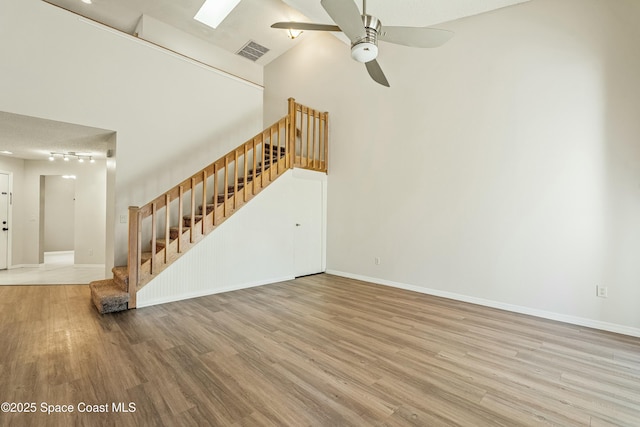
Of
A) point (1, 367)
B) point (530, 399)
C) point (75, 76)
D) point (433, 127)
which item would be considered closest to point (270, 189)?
point (433, 127)

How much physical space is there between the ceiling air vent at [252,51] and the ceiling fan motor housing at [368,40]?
4886mm

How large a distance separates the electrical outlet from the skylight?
21.6ft

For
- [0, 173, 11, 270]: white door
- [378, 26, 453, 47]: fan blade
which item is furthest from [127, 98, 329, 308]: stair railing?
[0, 173, 11, 270]: white door

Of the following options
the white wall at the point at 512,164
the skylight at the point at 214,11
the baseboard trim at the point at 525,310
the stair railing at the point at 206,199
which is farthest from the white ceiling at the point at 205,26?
the baseboard trim at the point at 525,310

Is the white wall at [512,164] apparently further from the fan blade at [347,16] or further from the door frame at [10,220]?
the door frame at [10,220]

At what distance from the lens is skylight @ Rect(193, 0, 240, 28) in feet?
16.3

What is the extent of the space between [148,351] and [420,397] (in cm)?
217

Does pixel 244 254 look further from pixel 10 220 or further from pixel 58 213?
pixel 58 213

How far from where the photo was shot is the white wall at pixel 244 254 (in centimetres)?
375

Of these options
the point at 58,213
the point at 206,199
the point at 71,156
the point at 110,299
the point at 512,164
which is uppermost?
the point at 71,156

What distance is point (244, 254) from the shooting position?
441 centimetres

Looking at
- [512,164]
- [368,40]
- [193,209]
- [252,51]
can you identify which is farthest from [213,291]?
[252,51]

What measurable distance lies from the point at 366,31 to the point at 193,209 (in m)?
2.95

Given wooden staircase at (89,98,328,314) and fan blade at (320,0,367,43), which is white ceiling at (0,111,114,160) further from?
fan blade at (320,0,367,43)
